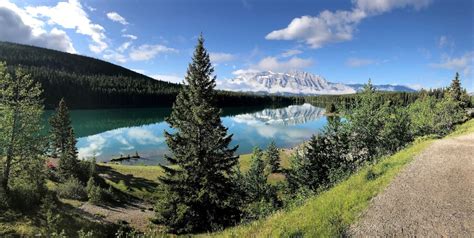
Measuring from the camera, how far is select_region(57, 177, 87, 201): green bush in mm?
42812

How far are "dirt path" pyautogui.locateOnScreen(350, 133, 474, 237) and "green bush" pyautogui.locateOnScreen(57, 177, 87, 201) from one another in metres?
40.1

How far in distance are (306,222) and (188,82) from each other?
2198 centimetres

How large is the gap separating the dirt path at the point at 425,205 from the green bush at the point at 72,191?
132 ft

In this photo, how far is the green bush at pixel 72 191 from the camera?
140ft

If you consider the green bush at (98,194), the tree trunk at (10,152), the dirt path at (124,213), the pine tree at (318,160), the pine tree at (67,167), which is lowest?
the dirt path at (124,213)

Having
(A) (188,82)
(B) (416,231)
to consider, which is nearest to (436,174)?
(B) (416,231)

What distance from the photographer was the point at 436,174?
18.4 meters

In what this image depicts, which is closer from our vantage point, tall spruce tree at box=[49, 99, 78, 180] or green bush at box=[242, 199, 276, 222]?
green bush at box=[242, 199, 276, 222]

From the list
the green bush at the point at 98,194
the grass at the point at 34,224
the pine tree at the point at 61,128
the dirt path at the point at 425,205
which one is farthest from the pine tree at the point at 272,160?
the dirt path at the point at 425,205

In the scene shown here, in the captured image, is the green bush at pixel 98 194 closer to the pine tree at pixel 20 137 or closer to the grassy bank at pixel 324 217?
the pine tree at pixel 20 137

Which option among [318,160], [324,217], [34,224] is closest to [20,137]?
[34,224]

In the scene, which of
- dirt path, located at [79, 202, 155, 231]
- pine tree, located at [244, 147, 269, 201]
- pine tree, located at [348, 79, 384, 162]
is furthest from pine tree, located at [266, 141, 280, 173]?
dirt path, located at [79, 202, 155, 231]

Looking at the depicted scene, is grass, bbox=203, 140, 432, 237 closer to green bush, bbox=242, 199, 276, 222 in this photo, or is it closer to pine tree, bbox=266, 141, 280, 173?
green bush, bbox=242, 199, 276, 222

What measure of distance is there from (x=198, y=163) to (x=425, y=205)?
19.8 meters
